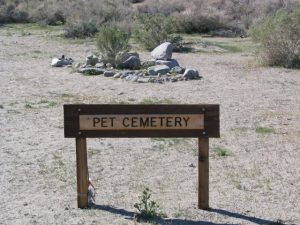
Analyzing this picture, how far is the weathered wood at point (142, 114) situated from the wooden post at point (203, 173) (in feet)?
0.45

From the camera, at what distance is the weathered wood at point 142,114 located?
20.2ft

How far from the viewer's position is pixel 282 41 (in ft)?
56.7

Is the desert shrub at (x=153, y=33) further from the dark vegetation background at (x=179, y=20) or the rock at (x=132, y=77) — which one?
the rock at (x=132, y=77)

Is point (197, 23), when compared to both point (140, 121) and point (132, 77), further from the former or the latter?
point (140, 121)

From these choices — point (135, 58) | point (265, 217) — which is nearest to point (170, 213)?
point (265, 217)

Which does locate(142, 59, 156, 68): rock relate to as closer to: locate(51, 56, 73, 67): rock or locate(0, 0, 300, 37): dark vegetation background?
locate(51, 56, 73, 67): rock

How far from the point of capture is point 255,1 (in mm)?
39812

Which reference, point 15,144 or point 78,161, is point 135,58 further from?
point 78,161

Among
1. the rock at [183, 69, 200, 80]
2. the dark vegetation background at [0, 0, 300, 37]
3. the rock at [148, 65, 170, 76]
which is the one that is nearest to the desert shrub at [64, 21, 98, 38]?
the dark vegetation background at [0, 0, 300, 37]

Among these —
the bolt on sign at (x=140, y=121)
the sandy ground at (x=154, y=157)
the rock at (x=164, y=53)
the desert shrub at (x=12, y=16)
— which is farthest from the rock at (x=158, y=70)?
A: the desert shrub at (x=12, y=16)

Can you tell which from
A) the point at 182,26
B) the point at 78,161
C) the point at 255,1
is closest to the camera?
the point at 78,161

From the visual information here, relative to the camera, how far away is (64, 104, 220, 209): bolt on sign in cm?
618

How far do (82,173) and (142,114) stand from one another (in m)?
0.86

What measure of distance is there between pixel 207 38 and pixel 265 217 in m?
19.5
